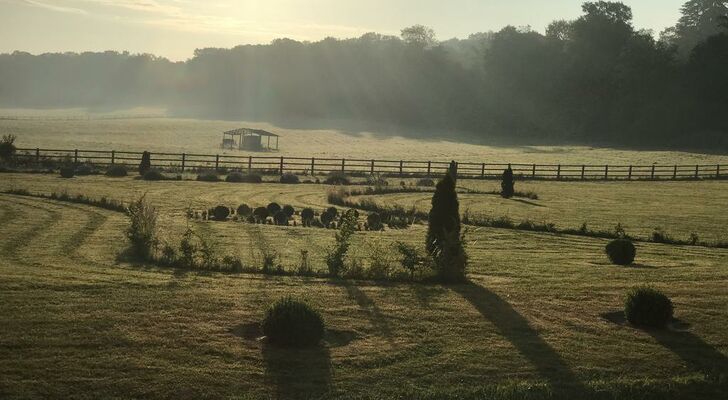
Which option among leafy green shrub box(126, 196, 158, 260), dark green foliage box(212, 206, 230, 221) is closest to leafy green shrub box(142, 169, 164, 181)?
dark green foliage box(212, 206, 230, 221)

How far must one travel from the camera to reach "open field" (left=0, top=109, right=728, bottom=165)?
285ft

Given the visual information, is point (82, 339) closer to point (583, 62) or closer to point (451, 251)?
point (451, 251)

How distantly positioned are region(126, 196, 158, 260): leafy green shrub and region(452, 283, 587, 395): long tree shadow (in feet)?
25.9

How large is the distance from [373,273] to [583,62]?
382ft

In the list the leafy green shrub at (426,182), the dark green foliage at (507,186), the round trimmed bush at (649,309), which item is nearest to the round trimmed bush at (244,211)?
the dark green foliage at (507,186)

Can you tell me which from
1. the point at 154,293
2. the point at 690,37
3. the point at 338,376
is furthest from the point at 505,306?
the point at 690,37

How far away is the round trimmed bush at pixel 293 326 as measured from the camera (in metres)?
13.4

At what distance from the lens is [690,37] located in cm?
15925

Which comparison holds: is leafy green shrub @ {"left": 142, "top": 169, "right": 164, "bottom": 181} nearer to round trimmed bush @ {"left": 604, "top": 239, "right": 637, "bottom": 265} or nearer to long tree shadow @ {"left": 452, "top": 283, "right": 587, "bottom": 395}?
round trimmed bush @ {"left": 604, "top": 239, "right": 637, "bottom": 265}

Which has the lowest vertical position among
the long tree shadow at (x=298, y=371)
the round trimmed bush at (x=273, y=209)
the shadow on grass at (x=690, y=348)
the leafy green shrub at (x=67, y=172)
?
the long tree shadow at (x=298, y=371)

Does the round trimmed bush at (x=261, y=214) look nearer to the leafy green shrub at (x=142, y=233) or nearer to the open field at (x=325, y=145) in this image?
the leafy green shrub at (x=142, y=233)

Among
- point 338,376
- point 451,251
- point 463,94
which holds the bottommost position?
point 338,376

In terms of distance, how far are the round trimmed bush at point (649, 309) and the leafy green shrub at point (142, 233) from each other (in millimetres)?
11389

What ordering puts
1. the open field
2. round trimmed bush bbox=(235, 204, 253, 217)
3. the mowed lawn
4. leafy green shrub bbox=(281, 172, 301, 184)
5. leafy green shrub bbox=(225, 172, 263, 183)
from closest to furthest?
the mowed lawn, round trimmed bush bbox=(235, 204, 253, 217), leafy green shrub bbox=(225, 172, 263, 183), leafy green shrub bbox=(281, 172, 301, 184), the open field
